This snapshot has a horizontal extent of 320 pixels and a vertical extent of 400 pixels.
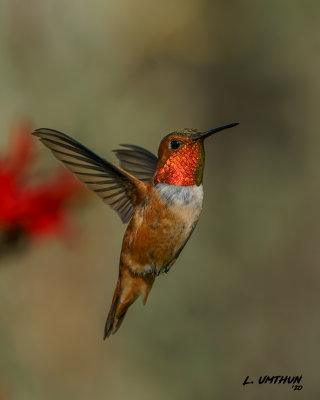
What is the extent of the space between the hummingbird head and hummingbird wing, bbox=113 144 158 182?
250 mm

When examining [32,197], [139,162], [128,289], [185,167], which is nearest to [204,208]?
[32,197]

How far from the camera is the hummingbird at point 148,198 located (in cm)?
84

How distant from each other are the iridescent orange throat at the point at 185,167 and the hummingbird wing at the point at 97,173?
8 cm

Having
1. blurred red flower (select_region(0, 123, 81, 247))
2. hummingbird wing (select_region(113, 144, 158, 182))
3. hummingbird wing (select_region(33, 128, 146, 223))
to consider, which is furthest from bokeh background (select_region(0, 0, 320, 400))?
hummingbird wing (select_region(33, 128, 146, 223))

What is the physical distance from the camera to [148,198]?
3.19 feet

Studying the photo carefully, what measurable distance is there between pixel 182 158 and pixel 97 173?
0.53ft

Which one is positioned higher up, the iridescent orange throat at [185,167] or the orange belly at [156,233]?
the iridescent orange throat at [185,167]

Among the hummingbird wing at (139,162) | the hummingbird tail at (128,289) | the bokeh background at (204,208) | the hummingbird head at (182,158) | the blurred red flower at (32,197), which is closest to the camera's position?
the hummingbird head at (182,158)

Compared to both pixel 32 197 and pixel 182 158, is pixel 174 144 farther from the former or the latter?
pixel 32 197

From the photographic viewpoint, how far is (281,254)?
3508mm

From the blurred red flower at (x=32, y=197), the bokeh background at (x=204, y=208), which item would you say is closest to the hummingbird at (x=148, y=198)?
the blurred red flower at (x=32, y=197)

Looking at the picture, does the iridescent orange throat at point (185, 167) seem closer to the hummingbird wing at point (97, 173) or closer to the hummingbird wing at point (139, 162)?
the hummingbird wing at point (97, 173)

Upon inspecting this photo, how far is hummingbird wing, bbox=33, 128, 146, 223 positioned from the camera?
0.84 metres

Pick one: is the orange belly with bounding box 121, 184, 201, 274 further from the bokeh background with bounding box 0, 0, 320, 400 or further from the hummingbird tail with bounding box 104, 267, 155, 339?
the bokeh background with bounding box 0, 0, 320, 400
